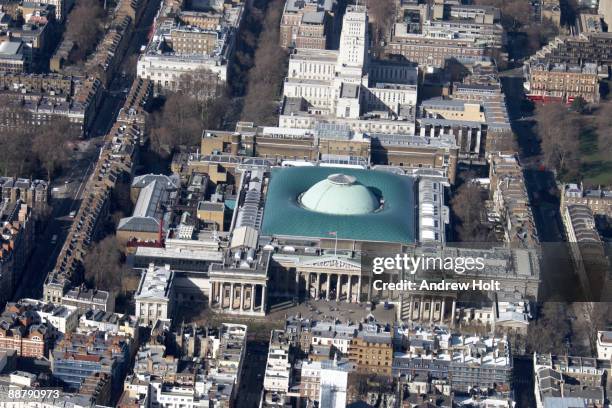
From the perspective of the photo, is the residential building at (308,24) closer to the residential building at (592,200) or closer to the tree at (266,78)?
the tree at (266,78)

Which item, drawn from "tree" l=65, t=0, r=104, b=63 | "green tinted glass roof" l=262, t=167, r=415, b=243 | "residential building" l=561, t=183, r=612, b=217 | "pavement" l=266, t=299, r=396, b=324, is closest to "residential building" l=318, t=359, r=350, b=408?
"pavement" l=266, t=299, r=396, b=324

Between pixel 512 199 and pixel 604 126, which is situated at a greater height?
pixel 604 126

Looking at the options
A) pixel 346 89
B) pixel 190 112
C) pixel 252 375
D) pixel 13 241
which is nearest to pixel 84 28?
pixel 190 112

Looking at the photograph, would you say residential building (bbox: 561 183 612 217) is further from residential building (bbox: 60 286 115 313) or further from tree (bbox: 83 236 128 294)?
residential building (bbox: 60 286 115 313)

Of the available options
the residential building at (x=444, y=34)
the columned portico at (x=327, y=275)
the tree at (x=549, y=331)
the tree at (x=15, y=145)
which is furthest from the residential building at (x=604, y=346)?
the residential building at (x=444, y=34)

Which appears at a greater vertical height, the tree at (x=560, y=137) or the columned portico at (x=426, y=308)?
the tree at (x=560, y=137)

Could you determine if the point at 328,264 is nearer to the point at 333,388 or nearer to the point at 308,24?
the point at 333,388
